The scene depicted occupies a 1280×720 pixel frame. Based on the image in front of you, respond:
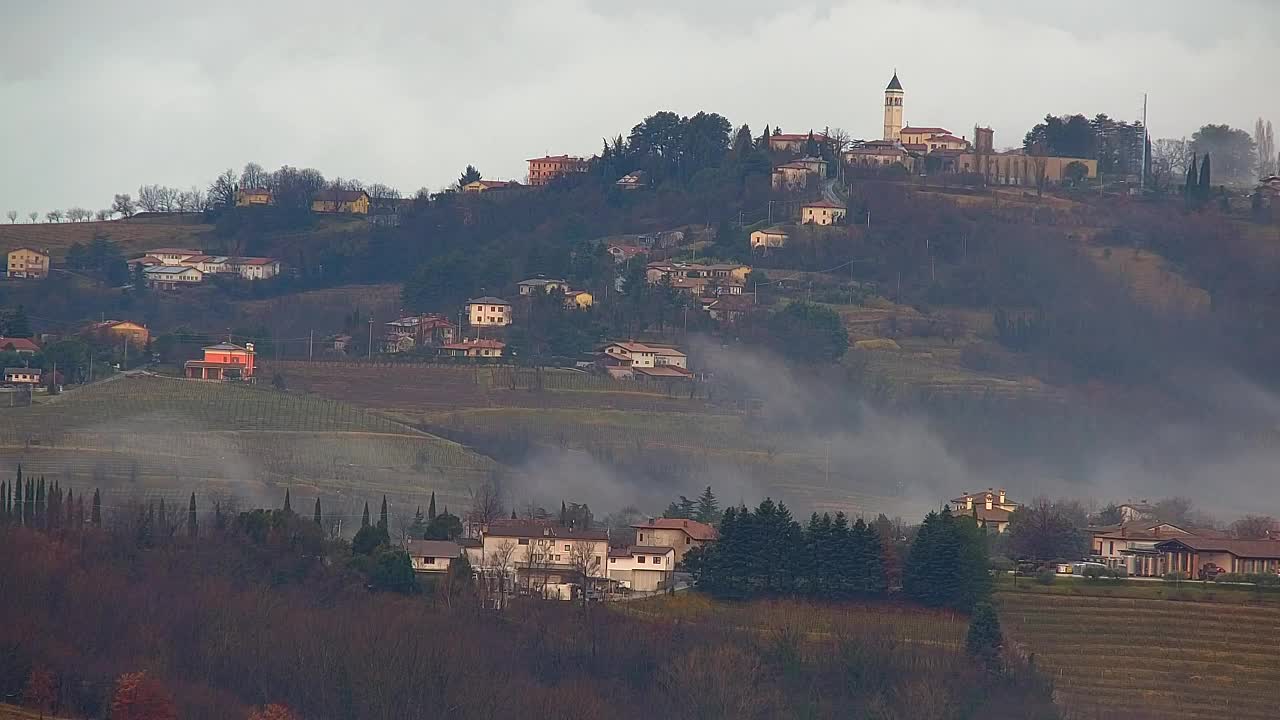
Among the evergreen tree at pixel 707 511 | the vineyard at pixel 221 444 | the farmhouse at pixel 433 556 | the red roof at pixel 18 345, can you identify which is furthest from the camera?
the red roof at pixel 18 345

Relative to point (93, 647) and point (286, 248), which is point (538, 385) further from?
point (93, 647)

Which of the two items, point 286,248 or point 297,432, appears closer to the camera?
point 297,432

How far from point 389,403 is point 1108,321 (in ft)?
125

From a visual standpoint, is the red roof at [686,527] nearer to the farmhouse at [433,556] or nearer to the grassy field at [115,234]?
the farmhouse at [433,556]

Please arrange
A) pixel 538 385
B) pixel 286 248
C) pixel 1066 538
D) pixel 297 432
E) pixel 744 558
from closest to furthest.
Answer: pixel 744 558
pixel 1066 538
pixel 297 432
pixel 538 385
pixel 286 248

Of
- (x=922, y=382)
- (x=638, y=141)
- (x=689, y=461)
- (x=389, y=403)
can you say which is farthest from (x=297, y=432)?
(x=638, y=141)

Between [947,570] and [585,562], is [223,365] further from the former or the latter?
[947,570]

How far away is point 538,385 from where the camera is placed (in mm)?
115188

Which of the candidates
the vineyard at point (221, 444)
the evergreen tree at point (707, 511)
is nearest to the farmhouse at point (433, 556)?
the evergreen tree at point (707, 511)

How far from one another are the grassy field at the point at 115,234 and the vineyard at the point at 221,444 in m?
39.4

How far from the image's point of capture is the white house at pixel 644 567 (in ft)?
259

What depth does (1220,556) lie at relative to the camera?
3135 inches

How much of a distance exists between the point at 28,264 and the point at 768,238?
3571cm

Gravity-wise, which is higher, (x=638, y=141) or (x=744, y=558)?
(x=638, y=141)
